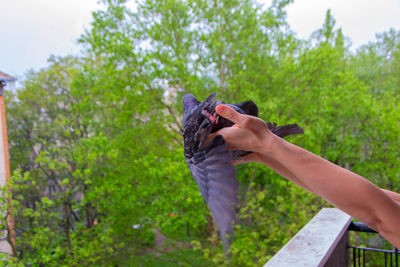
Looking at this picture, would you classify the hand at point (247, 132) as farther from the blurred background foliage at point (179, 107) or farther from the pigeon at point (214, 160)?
the blurred background foliage at point (179, 107)

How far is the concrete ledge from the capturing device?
1461 millimetres

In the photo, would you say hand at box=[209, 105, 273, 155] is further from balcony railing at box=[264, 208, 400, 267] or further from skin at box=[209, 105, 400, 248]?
balcony railing at box=[264, 208, 400, 267]

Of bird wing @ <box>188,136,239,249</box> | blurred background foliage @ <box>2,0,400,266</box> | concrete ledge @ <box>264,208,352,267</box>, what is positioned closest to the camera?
bird wing @ <box>188,136,239,249</box>

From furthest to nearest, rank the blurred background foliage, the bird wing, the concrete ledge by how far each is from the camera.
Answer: the blurred background foliage, the concrete ledge, the bird wing

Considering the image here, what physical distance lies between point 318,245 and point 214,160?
1.17m

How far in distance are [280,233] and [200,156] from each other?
463cm

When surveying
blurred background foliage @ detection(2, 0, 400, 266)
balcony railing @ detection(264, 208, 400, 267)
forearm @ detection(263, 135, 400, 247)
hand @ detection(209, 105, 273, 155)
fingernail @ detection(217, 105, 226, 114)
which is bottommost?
balcony railing @ detection(264, 208, 400, 267)

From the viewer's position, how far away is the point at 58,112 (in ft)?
34.3

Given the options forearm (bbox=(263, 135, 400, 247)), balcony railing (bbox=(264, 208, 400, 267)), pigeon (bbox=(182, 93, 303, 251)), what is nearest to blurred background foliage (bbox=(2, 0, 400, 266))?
balcony railing (bbox=(264, 208, 400, 267))

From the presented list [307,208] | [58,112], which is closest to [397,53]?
[307,208]

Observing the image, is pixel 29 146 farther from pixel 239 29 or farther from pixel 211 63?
pixel 239 29

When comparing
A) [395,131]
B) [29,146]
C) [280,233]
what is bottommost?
[280,233]

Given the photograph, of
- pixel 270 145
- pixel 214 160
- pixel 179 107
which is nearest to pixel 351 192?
pixel 270 145

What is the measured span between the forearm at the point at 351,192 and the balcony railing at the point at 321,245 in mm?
817
